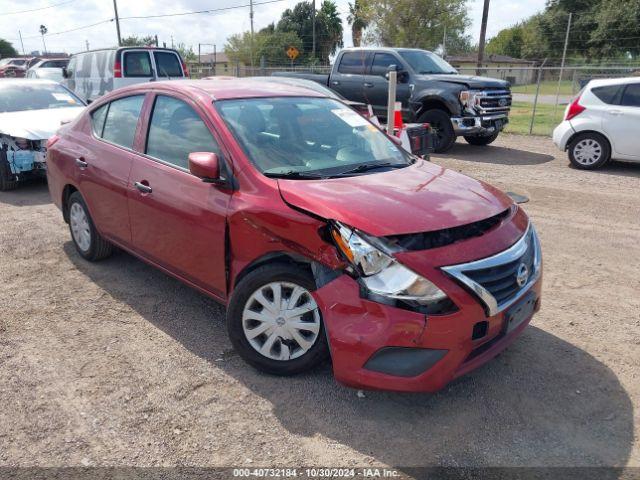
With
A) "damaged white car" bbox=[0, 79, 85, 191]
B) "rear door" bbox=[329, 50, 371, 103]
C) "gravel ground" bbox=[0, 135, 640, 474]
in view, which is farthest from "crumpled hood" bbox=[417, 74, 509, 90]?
"damaged white car" bbox=[0, 79, 85, 191]

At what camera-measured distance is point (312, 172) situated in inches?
132

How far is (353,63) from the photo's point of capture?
12.2 metres

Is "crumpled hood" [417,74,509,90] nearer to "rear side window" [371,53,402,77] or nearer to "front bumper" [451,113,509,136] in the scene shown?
"front bumper" [451,113,509,136]

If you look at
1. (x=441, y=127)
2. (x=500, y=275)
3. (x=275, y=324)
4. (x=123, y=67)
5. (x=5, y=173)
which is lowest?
(x=5, y=173)

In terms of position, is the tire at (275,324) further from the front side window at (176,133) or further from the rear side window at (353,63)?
the rear side window at (353,63)

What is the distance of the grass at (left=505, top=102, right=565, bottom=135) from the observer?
48.4ft

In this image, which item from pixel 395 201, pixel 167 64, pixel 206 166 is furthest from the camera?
pixel 167 64

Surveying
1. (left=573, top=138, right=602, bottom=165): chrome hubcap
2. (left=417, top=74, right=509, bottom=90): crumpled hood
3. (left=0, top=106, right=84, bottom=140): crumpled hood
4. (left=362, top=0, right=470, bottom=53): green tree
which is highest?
(left=362, top=0, right=470, bottom=53): green tree

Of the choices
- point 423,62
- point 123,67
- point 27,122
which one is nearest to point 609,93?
point 423,62

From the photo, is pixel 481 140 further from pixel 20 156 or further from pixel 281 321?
pixel 281 321

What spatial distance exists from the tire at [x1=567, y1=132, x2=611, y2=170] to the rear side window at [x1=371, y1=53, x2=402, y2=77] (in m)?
4.19

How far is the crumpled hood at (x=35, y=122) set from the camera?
737 centimetres

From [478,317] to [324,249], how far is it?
0.85 metres

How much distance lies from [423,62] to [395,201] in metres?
9.70
